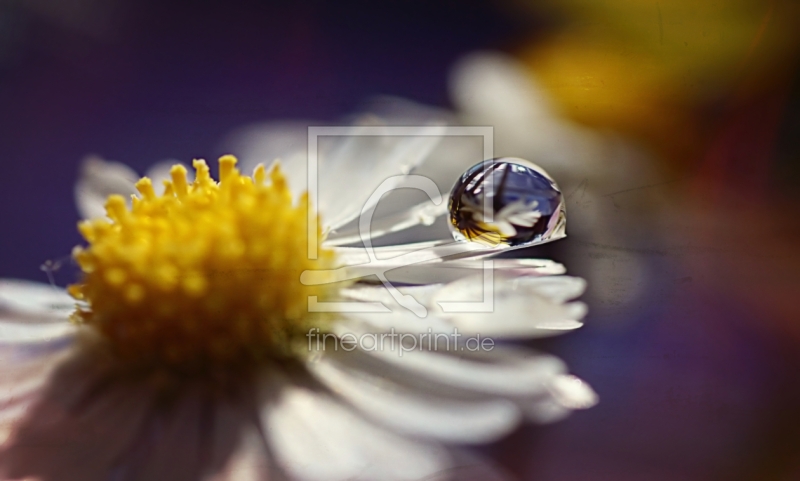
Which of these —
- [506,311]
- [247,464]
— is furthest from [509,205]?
[247,464]

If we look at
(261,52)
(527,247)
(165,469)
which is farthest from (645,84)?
(165,469)

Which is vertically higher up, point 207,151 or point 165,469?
point 207,151

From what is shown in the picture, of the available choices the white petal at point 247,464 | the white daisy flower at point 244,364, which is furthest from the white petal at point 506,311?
the white petal at point 247,464

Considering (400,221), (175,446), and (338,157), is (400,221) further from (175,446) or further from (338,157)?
(175,446)

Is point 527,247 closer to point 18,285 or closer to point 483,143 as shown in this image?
point 483,143

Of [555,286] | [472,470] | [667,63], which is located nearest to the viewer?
[472,470]

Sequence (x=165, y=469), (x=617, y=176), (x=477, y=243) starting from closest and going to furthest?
1. (x=165, y=469)
2. (x=477, y=243)
3. (x=617, y=176)

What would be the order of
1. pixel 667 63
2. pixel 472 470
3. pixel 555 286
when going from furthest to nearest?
pixel 667 63 < pixel 555 286 < pixel 472 470
